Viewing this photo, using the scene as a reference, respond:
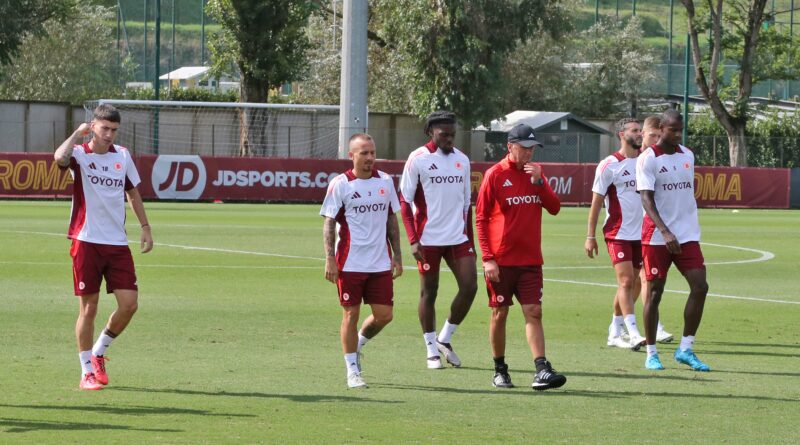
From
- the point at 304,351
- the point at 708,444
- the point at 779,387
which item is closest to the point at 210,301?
the point at 304,351

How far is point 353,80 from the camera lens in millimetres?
41656

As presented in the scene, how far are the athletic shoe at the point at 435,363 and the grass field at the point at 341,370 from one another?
0.57ft

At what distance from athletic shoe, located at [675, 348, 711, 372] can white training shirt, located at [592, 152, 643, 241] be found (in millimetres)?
1878

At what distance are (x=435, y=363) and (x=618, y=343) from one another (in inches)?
96.1

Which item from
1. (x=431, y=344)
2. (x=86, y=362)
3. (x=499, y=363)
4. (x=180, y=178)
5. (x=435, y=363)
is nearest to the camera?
(x=86, y=362)

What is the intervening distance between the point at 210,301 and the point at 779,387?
24.8 ft

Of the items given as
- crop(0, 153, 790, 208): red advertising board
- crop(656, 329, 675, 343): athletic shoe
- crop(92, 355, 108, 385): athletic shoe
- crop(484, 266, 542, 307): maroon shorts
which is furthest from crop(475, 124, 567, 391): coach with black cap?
crop(0, 153, 790, 208): red advertising board

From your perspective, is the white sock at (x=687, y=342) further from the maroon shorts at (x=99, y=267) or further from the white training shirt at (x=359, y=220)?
the maroon shorts at (x=99, y=267)

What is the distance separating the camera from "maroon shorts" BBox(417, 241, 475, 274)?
11.4 metres

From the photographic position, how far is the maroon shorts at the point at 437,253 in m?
11.4

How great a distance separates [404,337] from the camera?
13.1 metres

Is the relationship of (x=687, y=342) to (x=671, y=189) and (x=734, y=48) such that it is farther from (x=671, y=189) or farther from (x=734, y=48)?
(x=734, y=48)

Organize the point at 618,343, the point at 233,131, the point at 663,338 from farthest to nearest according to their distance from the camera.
A: 1. the point at 233,131
2. the point at 663,338
3. the point at 618,343

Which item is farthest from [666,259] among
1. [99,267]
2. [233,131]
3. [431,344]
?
[233,131]
